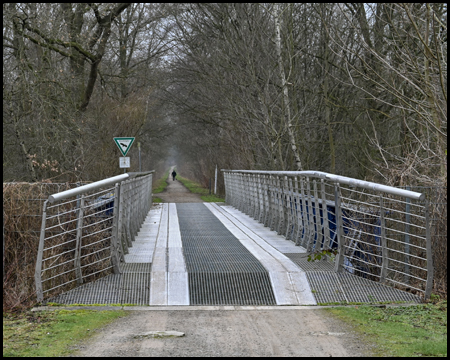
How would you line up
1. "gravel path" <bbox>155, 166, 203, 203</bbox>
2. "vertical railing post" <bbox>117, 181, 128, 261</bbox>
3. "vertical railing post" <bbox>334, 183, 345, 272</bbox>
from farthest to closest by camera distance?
"gravel path" <bbox>155, 166, 203, 203</bbox> < "vertical railing post" <bbox>117, 181, 128, 261</bbox> < "vertical railing post" <bbox>334, 183, 345, 272</bbox>

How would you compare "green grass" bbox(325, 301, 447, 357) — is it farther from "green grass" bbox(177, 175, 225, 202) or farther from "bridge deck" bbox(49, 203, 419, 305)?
"green grass" bbox(177, 175, 225, 202)

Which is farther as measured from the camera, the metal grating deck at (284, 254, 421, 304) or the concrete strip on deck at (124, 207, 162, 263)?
the concrete strip on deck at (124, 207, 162, 263)

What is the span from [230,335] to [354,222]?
3.71 metres

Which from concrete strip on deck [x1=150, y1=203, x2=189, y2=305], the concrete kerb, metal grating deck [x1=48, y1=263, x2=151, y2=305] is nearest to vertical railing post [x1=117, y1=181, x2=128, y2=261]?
concrete strip on deck [x1=150, y1=203, x2=189, y2=305]

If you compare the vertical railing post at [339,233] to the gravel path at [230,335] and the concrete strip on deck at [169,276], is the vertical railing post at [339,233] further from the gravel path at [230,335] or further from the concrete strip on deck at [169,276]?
the concrete strip on deck at [169,276]

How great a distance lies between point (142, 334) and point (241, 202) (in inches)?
511

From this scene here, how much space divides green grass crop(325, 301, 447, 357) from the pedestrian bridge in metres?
0.42

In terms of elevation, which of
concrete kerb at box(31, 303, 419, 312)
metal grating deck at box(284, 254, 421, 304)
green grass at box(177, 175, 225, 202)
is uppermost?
metal grating deck at box(284, 254, 421, 304)

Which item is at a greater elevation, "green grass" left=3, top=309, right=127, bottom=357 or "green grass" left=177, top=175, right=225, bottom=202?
"green grass" left=3, top=309, right=127, bottom=357

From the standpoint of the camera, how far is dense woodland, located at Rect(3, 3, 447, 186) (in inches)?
671

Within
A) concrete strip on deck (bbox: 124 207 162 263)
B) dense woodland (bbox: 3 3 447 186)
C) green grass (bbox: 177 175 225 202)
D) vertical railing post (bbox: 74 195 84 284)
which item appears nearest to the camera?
vertical railing post (bbox: 74 195 84 284)

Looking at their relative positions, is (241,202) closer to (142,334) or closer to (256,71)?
(256,71)

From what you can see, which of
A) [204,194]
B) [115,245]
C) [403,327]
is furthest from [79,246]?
[204,194]

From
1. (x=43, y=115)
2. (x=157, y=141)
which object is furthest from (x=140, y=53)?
(x=43, y=115)
